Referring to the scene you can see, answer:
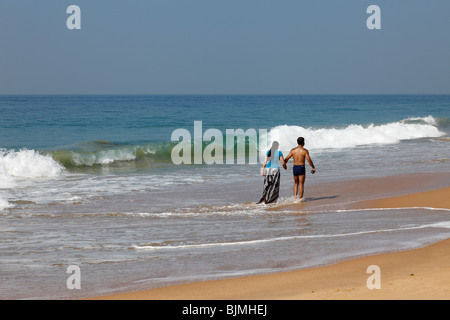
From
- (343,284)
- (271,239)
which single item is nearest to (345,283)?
(343,284)

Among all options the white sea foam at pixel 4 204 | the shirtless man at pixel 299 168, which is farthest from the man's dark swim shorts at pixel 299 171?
the white sea foam at pixel 4 204

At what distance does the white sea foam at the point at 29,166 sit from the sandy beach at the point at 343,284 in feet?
45.3

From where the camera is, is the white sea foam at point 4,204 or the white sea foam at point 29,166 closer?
the white sea foam at point 4,204

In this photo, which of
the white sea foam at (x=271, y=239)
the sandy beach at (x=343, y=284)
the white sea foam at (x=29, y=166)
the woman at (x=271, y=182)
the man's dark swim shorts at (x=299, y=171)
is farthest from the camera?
the white sea foam at (x=29, y=166)

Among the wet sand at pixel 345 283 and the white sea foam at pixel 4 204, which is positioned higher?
the white sea foam at pixel 4 204

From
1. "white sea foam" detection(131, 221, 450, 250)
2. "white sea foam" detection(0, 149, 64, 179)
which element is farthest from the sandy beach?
"white sea foam" detection(0, 149, 64, 179)

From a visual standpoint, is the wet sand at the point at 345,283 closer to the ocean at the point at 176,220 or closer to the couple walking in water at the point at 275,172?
the ocean at the point at 176,220

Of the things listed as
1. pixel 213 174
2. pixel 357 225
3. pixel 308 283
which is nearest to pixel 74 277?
pixel 308 283

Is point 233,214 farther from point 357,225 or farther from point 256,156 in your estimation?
point 256,156

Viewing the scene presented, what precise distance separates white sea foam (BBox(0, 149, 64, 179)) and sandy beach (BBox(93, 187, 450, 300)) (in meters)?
13.8

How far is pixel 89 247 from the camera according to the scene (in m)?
9.02

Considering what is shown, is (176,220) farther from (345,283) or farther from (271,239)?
(345,283)

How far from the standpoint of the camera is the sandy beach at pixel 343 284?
600 centimetres

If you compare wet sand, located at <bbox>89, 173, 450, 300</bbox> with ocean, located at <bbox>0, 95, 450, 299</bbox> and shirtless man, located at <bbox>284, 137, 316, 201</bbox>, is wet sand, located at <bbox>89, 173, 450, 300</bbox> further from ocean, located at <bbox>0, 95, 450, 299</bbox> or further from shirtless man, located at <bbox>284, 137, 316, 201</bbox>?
shirtless man, located at <bbox>284, 137, 316, 201</bbox>
